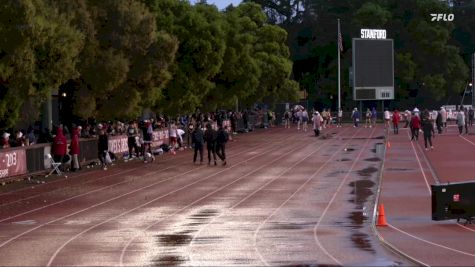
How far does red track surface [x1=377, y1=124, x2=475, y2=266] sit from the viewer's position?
16.2m

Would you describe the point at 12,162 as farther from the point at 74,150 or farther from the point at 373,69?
the point at 373,69

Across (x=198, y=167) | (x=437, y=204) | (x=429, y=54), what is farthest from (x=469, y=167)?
(x=429, y=54)

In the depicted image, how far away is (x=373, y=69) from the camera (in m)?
67.2

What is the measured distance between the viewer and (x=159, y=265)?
15156 mm

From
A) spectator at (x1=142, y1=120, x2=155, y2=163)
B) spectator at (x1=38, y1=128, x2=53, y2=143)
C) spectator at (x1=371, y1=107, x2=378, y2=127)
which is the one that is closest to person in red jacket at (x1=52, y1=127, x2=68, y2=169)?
spectator at (x1=38, y1=128, x2=53, y2=143)

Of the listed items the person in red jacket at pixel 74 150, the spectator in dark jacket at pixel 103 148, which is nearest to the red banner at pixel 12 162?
the person in red jacket at pixel 74 150

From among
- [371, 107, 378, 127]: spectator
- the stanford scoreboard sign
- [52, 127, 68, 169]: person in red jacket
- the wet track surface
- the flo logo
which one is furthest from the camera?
the flo logo

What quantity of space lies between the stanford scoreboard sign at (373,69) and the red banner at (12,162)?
37.3 metres

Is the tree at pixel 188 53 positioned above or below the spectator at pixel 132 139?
above

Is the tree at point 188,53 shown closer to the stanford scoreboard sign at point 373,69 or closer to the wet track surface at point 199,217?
the stanford scoreboard sign at point 373,69

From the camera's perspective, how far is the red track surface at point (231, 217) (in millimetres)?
16203

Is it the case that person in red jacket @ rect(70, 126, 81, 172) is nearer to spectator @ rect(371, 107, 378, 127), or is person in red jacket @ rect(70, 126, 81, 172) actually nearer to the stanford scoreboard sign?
the stanford scoreboard sign

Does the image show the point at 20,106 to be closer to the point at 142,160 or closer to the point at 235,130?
the point at 142,160

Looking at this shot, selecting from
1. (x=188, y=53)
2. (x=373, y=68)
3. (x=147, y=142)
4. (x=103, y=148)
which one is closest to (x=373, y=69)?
(x=373, y=68)
